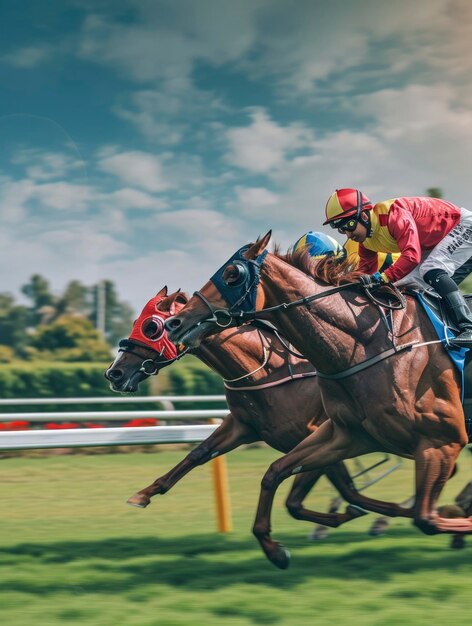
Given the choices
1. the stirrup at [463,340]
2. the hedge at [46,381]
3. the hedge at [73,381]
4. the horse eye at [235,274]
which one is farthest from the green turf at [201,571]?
the hedge at [46,381]

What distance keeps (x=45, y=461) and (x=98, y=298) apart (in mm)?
47567

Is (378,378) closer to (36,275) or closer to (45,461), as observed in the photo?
(45,461)

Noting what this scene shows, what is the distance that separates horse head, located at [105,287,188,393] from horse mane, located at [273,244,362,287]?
3.92ft

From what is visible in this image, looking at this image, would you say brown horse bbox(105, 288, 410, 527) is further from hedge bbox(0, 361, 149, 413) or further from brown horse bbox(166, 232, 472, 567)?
hedge bbox(0, 361, 149, 413)

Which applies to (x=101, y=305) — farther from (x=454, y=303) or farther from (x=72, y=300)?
(x=454, y=303)

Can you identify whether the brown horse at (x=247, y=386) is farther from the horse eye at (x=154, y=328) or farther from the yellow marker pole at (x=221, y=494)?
the yellow marker pole at (x=221, y=494)

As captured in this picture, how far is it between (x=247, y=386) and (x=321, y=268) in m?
1.09

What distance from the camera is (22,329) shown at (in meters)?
47.9

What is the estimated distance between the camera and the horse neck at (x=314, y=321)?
4336mm

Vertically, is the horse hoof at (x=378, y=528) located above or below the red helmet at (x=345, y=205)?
below

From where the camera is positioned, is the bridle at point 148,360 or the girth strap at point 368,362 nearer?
the girth strap at point 368,362

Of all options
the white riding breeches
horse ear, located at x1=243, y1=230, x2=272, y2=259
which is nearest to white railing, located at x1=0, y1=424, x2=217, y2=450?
horse ear, located at x1=243, y1=230, x2=272, y2=259

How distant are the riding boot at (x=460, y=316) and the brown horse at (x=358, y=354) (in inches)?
4.1

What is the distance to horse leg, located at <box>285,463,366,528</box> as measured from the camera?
4898mm
